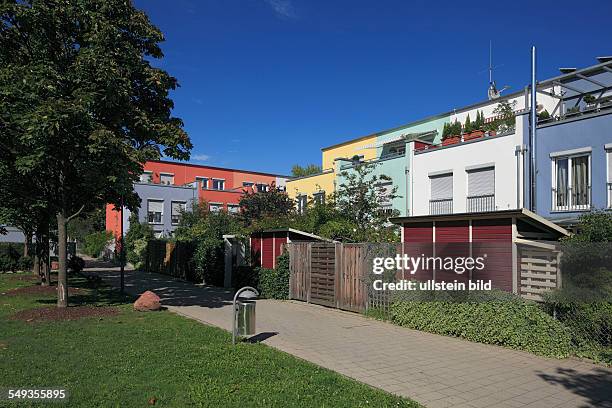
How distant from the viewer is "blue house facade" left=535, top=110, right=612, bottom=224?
57.2ft

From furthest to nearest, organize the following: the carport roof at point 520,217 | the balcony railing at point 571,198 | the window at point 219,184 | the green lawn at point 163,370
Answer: the window at point 219,184
the balcony railing at point 571,198
the carport roof at point 520,217
the green lawn at point 163,370

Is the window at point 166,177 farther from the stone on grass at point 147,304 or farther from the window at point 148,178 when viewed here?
the stone on grass at point 147,304

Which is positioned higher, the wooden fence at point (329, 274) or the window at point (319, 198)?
the window at point (319, 198)

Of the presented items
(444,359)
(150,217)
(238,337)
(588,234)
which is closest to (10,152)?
(238,337)

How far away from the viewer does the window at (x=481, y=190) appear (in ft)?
71.6

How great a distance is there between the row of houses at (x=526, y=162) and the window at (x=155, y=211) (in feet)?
77.6

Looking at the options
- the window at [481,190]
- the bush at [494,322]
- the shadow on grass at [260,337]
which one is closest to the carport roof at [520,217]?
the bush at [494,322]

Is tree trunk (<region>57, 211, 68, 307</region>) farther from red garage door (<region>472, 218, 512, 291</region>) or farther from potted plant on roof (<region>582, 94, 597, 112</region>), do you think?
potted plant on roof (<region>582, 94, 597, 112</region>)

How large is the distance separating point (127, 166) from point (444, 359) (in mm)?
8416

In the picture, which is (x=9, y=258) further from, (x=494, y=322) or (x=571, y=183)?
(x=571, y=183)

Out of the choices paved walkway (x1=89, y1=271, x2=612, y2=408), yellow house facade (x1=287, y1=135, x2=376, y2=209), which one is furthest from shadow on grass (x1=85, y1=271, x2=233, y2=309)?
yellow house facade (x1=287, y1=135, x2=376, y2=209)

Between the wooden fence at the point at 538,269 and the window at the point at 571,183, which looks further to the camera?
the window at the point at 571,183

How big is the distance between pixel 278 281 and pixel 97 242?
35.1 meters

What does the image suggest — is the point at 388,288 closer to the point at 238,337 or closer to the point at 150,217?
the point at 238,337
